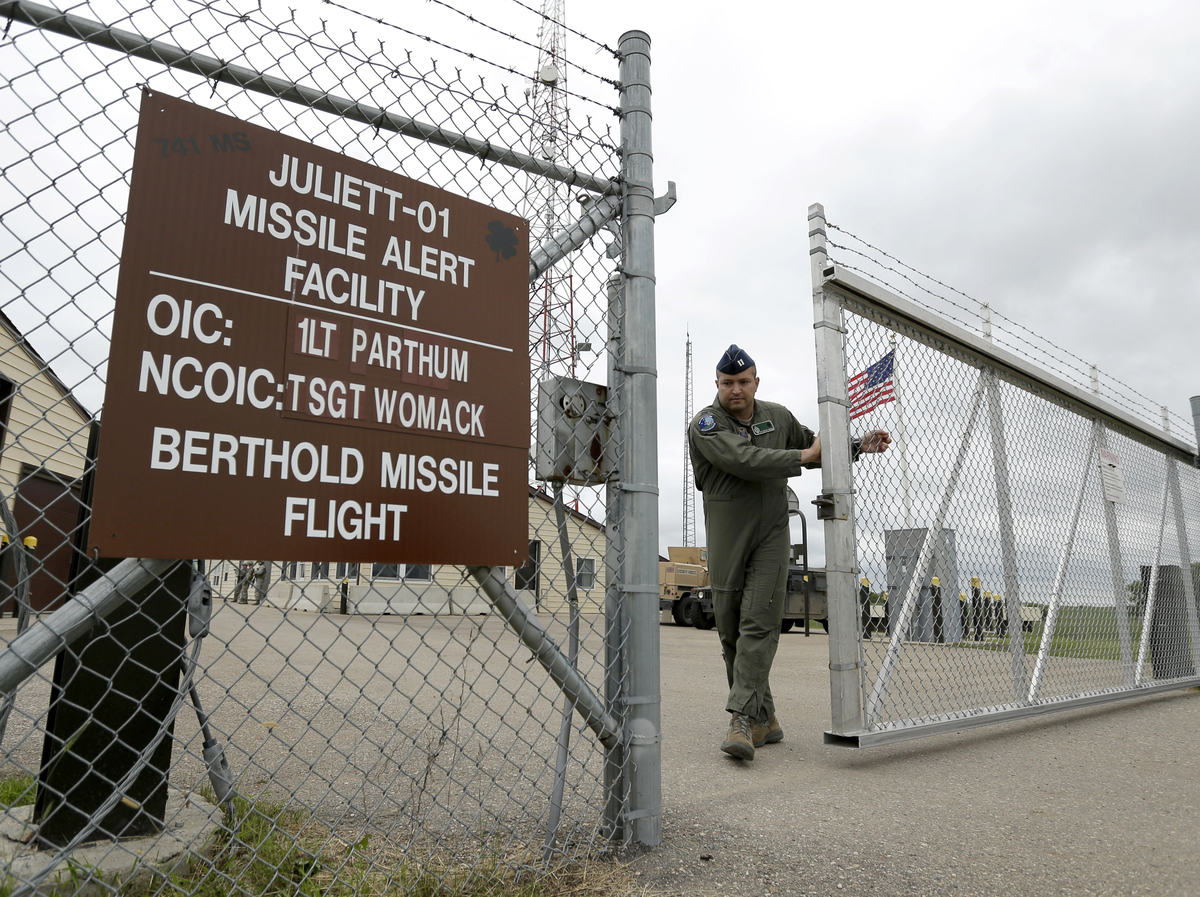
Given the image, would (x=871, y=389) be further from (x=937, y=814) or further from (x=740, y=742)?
(x=937, y=814)

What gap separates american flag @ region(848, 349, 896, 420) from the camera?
149 inches

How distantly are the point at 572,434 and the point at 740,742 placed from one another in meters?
1.89

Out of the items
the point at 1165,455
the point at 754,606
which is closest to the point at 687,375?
the point at 1165,455

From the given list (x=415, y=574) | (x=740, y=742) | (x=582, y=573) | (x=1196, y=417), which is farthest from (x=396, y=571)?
(x=1196, y=417)

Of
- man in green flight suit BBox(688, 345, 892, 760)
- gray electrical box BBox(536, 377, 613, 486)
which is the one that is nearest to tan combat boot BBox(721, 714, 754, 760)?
man in green flight suit BBox(688, 345, 892, 760)

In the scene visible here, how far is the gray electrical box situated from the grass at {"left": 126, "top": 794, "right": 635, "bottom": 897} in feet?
3.72

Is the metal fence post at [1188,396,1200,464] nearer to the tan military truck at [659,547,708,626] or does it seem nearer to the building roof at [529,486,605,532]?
the building roof at [529,486,605,532]

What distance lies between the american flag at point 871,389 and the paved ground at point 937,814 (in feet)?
5.64

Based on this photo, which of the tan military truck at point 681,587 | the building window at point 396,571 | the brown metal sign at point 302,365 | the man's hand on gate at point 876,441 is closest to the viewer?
the brown metal sign at point 302,365

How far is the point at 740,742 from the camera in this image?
136 inches

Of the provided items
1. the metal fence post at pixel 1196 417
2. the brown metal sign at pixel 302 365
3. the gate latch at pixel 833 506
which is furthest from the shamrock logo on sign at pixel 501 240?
the metal fence post at pixel 1196 417

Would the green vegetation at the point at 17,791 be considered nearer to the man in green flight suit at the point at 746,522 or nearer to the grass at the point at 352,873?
the grass at the point at 352,873

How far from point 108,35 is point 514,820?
2.55m

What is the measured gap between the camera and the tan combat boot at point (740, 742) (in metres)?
3.46
